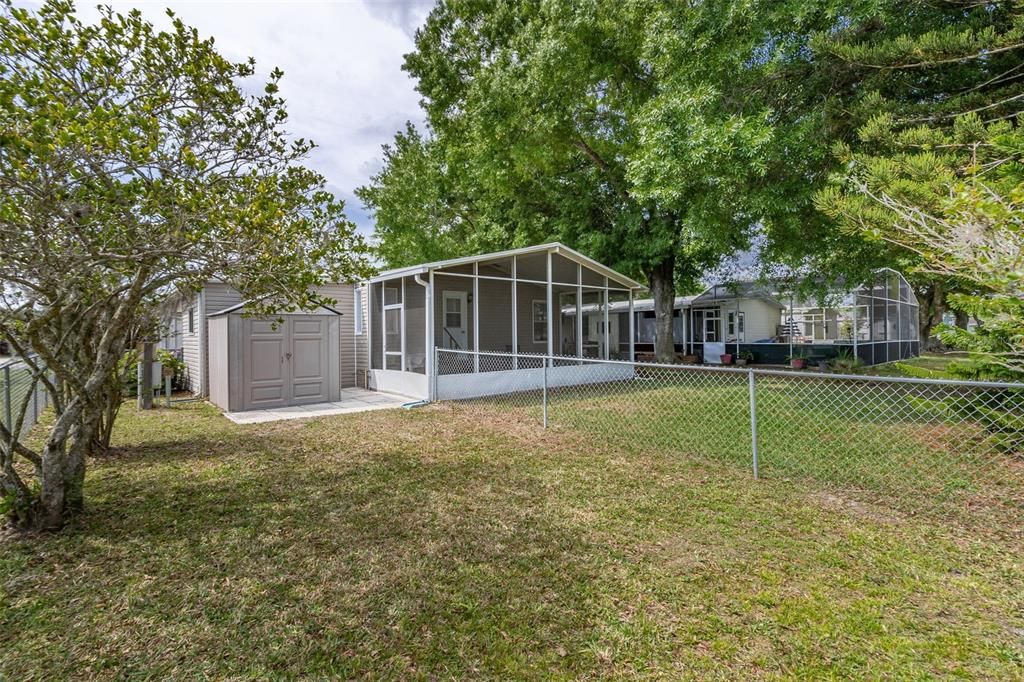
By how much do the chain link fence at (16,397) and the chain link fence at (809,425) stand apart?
5970 millimetres

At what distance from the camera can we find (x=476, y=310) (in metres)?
10.1

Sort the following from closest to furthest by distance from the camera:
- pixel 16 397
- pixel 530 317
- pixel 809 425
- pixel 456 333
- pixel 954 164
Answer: pixel 954 164 → pixel 809 425 → pixel 16 397 → pixel 456 333 → pixel 530 317

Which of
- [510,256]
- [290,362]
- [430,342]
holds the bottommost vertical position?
[290,362]

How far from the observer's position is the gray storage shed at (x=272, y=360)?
8.59 meters

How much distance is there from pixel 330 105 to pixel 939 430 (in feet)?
32.1

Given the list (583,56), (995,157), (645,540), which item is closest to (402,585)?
(645,540)

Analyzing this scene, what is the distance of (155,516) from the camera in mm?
3799

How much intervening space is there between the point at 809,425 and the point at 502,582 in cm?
598

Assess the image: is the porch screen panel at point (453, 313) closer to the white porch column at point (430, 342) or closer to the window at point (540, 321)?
the window at point (540, 321)

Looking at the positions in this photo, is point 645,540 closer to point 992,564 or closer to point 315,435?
point 992,564

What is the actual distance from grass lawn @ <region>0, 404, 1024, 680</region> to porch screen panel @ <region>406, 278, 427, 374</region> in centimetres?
640

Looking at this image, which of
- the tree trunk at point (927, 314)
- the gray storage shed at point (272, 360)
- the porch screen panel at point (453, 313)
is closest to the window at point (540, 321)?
the porch screen panel at point (453, 313)

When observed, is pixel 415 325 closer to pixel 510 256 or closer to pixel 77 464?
pixel 510 256

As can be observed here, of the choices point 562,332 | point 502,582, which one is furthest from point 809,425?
point 562,332
